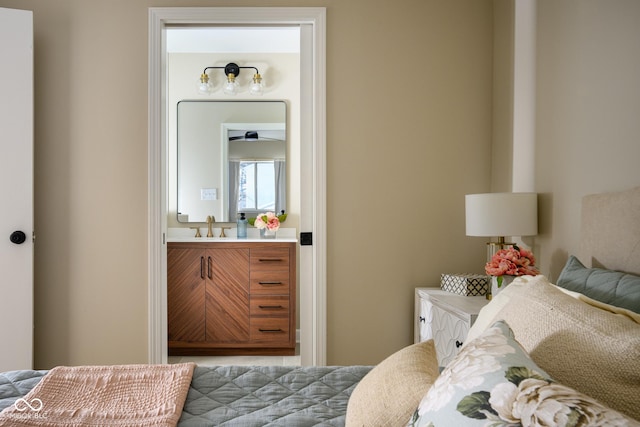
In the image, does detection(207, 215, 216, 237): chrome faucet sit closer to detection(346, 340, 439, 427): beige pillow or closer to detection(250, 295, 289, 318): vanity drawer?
detection(250, 295, 289, 318): vanity drawer

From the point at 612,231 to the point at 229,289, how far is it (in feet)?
9.45

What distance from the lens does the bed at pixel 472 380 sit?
72 centimetres

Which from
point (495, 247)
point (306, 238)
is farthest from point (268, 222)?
point (495, 247)

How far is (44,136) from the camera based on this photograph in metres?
2.85

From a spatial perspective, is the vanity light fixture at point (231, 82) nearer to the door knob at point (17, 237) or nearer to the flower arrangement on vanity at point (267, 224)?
the flower arrangement on vanity at point (267, 224)

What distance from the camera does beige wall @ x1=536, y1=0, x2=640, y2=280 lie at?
1.65m

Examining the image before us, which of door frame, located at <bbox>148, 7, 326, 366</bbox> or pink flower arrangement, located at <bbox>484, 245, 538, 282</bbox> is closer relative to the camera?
pink flower arrangement, located at <bbox>484, 245, 538, 282</bbox>

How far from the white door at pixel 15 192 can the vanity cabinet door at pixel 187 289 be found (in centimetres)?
127

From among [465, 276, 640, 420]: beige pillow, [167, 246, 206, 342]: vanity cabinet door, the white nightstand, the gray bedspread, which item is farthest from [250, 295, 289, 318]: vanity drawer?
[465, 276, 640, 420]: beige pillow

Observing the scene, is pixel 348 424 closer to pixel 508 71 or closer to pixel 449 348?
pixel 449 348

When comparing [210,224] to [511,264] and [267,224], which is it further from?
[511,264]

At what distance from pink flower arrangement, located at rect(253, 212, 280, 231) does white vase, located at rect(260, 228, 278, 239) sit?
8 centimetres

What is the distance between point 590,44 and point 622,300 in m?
1.09

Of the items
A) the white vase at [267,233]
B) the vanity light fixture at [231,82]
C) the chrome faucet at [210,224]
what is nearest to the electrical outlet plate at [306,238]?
the white vase at [267,233]
